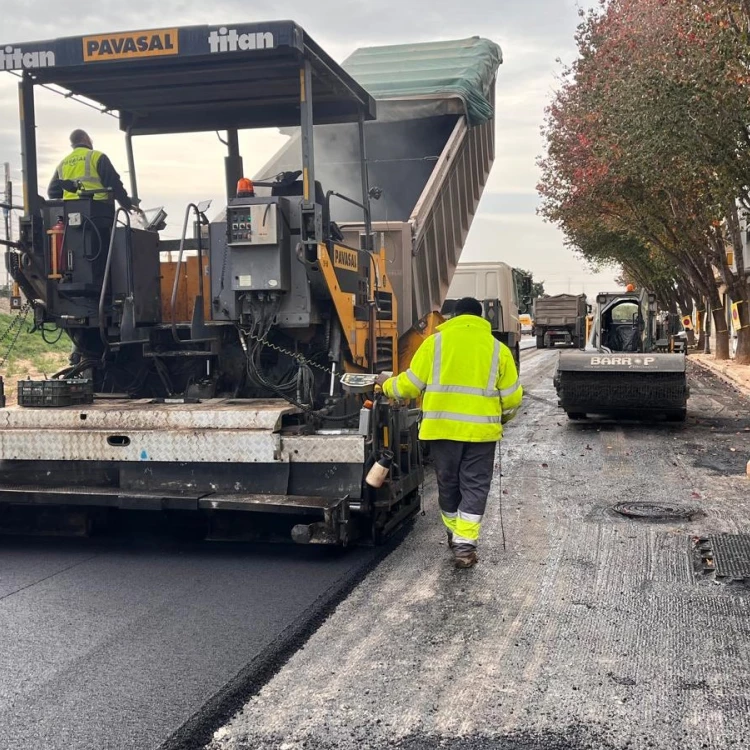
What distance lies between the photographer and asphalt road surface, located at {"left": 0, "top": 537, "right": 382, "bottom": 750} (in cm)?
336

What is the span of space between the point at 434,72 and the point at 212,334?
5.50m

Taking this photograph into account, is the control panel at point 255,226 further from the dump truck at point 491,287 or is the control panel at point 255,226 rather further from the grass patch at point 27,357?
the grass patch at point 27,357

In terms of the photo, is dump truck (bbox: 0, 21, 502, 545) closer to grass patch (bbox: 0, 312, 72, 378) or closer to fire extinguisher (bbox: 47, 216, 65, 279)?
fire extinguisher (bbox: 47, 216, 65, 279)

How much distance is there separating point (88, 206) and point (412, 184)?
413cm

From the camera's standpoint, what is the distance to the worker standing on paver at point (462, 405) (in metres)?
5.36

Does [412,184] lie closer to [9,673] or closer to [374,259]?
[374,259]

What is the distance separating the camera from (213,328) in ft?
20.7

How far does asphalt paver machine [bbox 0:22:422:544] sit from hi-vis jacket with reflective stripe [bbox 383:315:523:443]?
0.34m

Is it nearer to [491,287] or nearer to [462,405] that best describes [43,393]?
[462,405]

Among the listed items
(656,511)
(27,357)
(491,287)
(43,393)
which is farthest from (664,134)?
(27,357)

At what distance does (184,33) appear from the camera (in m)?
5.62

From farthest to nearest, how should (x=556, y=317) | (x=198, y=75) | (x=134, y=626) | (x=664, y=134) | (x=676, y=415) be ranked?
1. (x=556, y=317)
2. (x=664, y=134)
3. (x=676, y=415)
4. (x=198, y=75)
5. (x=134, y=626)

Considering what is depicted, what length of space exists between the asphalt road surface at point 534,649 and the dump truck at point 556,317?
105 feet

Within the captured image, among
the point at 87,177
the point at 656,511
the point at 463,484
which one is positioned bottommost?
the point at 656,511
